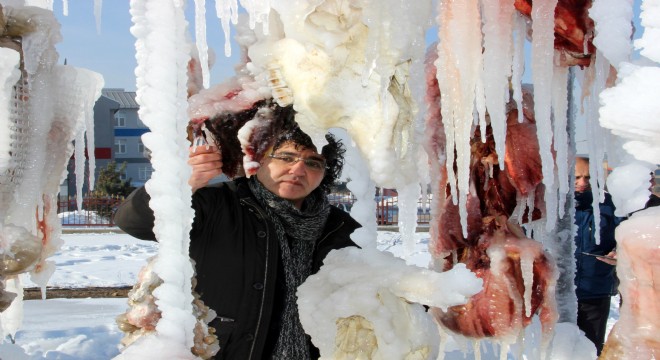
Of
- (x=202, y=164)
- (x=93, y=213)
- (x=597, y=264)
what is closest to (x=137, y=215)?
(x=202, y=164)

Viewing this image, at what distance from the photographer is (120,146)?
1192 inches

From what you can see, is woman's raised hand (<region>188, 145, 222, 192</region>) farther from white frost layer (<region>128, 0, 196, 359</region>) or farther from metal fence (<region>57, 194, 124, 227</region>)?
metal fence (<region>57, 194, 124, 227</region>)

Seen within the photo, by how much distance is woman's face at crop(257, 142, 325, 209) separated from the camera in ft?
5.35

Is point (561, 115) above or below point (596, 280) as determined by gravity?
above

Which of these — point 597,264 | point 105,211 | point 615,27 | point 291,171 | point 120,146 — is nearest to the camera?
point 615,27

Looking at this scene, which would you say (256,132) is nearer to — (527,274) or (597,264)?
(527,274)

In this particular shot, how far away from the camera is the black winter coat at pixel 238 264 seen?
1.66 metres

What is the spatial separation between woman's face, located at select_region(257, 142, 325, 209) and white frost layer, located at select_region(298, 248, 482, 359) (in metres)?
0.50

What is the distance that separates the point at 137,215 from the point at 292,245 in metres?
0.49

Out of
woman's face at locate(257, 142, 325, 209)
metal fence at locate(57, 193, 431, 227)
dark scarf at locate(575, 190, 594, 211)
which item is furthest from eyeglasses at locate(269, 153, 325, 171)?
metal fence at locate(57, 193, 431, 227)

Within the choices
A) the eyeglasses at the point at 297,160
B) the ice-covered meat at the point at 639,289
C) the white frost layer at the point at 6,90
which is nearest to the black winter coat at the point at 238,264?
the eyeglasses at the point at 297,160

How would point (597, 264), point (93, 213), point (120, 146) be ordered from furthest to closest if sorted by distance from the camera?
point (120, 146)
point (93, 213)
point (597, 264)

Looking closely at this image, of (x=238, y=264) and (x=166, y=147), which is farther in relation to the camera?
(x=238, y=264)

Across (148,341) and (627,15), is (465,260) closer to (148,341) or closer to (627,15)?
(627,15)
